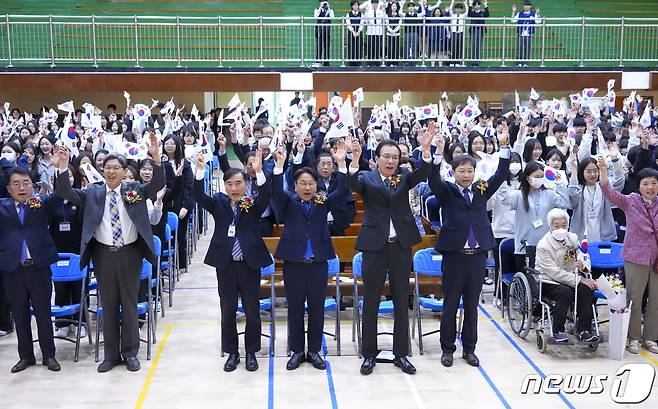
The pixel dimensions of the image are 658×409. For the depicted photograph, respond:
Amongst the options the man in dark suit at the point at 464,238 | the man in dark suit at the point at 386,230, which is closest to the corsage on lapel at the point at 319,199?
the man in dark suit at the point at 386,230

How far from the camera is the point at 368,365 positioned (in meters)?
7.09

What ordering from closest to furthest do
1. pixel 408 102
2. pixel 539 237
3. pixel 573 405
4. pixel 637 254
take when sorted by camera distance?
pixel 573 405 → pixel 637 254 → pixel 539 237 → pixel 408 102

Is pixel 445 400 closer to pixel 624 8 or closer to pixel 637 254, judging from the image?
pixel 637 254

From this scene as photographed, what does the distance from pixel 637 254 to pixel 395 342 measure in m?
2.59

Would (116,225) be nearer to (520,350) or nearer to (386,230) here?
(386,230)

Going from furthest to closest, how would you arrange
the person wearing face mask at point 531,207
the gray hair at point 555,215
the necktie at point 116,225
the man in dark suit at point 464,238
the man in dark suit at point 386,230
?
the person wearing face mask at point 531,207
the gray hair at point 555,215
the man in dark suit at point 464,238
the necktie at point 116,225
the man in dark suit at point 386,230

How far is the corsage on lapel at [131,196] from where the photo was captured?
6.95m

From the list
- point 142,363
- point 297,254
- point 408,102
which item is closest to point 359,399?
point 297,254

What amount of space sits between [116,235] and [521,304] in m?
4.11

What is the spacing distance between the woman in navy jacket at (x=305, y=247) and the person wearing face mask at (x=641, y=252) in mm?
2790

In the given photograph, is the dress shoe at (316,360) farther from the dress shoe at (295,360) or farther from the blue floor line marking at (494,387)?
the blue floor line marking at (494,387)

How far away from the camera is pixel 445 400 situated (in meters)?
6.46

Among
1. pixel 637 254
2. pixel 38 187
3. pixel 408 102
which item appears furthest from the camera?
pixel 408 102

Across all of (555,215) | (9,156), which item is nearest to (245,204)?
(555,215)
